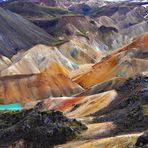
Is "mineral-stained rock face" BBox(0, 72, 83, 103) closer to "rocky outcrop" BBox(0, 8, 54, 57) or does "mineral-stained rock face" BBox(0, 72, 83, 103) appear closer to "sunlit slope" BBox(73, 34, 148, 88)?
"sunlit slope" BBox(73, 34, 148, 88)

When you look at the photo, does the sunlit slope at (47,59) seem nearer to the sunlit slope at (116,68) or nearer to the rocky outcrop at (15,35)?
the rocky outcrop at (15,35)

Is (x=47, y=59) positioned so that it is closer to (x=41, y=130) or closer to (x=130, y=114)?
(x=130, y=114)

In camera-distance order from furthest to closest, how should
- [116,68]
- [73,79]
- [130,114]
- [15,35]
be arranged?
[15,35] → [73,79] → [116,68] → [130,114]

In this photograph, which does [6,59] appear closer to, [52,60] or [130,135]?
[52,60]

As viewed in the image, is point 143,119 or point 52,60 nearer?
point 143,119

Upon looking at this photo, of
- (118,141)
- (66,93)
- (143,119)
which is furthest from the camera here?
(66,93)

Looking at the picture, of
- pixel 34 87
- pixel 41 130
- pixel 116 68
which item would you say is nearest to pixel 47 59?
pixel 116 68

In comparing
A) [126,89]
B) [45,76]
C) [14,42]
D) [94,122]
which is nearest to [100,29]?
[14,42]

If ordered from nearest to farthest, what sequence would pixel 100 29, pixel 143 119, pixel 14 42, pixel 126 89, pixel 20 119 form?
pixel 143 119, pixel 20 119, pixel 126 89, pixel 14 42, pixel 100 29
